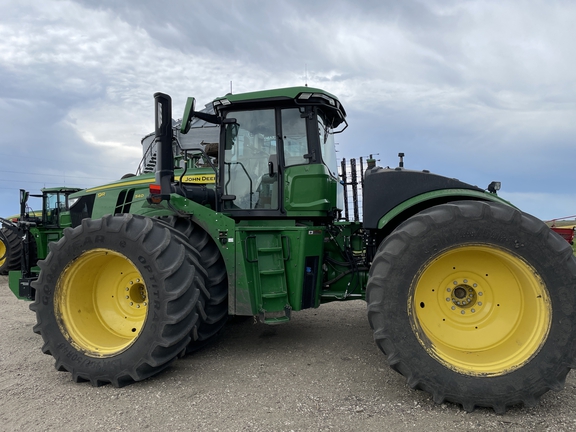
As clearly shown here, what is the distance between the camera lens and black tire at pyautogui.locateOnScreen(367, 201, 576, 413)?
10.5 ft

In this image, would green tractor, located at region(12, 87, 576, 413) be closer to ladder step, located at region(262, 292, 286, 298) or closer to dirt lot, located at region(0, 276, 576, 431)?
ladder step, located at region(262, 292, 286, 298)

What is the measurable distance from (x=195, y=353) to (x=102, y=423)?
1595 mm

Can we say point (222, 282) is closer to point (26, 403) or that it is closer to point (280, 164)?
point (280, 164)

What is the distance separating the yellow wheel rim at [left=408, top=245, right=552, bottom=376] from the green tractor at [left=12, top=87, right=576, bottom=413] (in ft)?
0.04

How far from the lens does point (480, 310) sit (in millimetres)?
3615

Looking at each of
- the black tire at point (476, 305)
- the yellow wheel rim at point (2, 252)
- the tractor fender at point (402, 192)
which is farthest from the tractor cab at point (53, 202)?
the black tire at point (476, 305)

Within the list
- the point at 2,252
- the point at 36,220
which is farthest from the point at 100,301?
the point at 2,252

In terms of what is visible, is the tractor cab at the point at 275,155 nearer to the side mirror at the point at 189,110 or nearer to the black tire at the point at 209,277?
the side mirror at the point at 189,110

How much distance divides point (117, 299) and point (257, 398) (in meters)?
1.84

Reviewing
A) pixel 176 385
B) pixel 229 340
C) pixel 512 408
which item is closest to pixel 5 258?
pixel 229 340

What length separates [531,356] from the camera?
3.25 metres

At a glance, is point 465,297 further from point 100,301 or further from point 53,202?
point 53,202

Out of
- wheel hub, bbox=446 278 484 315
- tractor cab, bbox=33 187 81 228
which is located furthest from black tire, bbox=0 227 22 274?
wheel hub, bbox=446 278 484 315

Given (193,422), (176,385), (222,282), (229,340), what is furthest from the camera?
(229,340)
